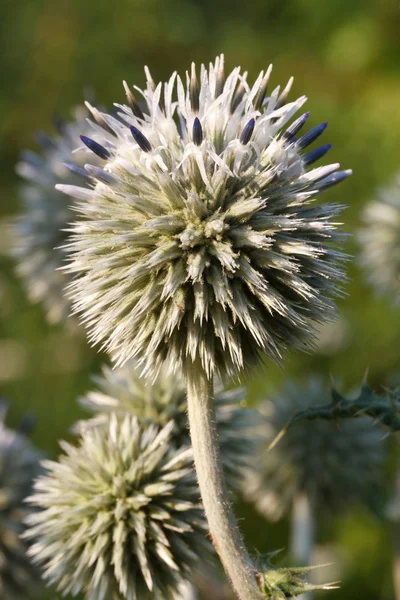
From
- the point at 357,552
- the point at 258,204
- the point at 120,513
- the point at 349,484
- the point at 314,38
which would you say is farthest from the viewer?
the point at 314,38

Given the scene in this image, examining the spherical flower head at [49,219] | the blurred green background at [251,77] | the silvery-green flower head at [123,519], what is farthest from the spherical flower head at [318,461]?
the blurred green background at [251,77]

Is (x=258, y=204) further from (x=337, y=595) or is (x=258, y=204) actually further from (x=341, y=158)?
(x=341, y=158)

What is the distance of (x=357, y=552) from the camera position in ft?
19.0

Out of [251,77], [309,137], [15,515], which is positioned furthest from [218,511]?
[251,77]

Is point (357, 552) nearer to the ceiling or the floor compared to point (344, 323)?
nearer to the floor

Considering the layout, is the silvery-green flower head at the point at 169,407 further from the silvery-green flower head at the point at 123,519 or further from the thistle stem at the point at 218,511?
the thistle stem at the point at 218,511

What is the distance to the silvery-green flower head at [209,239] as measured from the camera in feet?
5.93

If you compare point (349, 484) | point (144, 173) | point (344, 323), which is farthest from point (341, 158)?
point (144, 173)

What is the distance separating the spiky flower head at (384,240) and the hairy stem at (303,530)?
1.09 m

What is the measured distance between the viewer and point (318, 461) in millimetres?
3145

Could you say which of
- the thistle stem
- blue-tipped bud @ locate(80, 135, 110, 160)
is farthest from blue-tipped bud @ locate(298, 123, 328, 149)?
the thistle stem

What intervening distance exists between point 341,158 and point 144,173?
570 centimetres

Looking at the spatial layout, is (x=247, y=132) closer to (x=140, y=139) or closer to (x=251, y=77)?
(x=140, y=139)

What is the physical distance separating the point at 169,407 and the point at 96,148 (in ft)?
3.18
